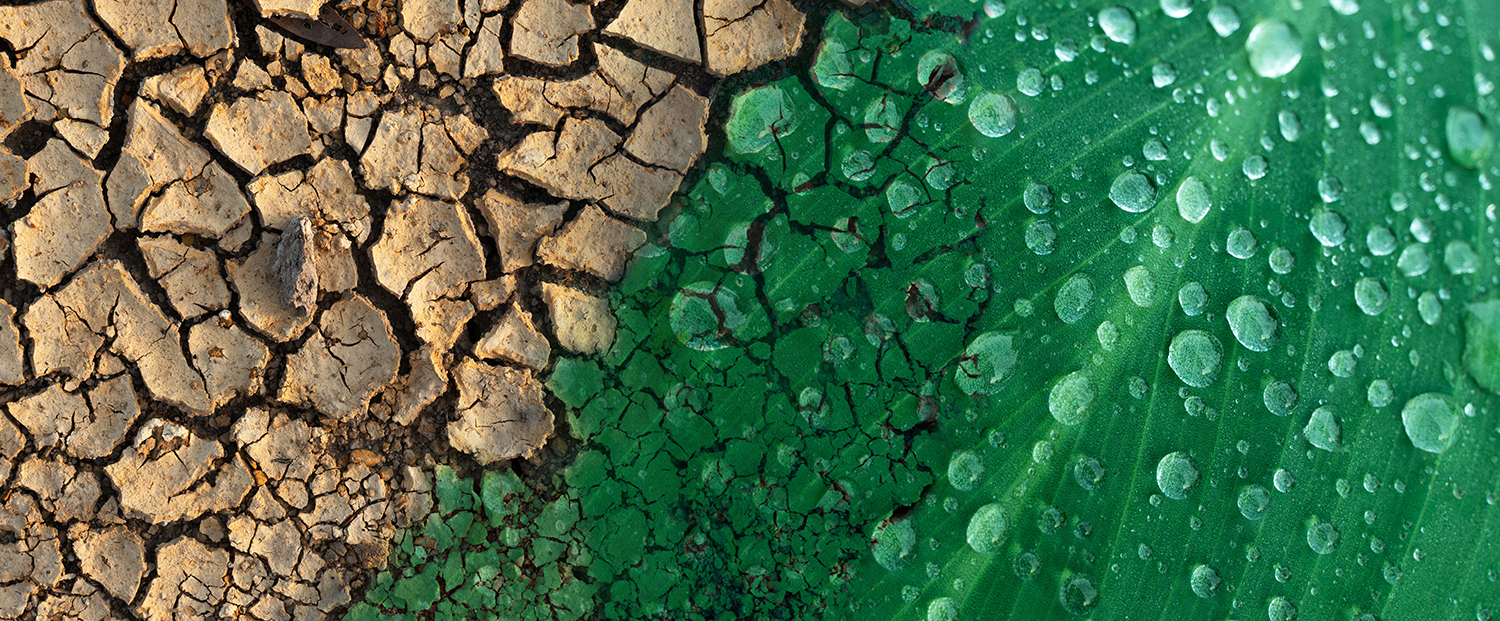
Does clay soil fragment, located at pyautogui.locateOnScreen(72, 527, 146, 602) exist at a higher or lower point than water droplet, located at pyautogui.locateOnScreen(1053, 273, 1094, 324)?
higher

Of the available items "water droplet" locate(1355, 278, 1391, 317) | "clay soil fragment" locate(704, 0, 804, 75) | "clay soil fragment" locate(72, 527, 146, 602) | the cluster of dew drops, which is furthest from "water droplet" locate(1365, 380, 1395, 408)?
"clay soil fragment" locate(72, 527, 146, 602)

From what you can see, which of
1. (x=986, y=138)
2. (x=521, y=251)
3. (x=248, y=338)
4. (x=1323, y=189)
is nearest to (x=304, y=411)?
(x=248, y=338)

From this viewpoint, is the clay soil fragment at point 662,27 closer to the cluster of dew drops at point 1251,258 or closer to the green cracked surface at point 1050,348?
the green cracked surface at point 1050,348

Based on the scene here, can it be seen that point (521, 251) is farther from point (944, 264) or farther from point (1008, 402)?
point (1008, 402)

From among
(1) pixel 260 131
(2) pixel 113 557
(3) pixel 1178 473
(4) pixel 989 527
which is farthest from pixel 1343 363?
(2) pixel 113 557

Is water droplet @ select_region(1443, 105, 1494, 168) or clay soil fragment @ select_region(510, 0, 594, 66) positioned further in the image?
clay soil fragment @ select_region(510, 0, 594, 66)

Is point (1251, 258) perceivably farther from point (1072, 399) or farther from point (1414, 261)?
point (1072, 399)

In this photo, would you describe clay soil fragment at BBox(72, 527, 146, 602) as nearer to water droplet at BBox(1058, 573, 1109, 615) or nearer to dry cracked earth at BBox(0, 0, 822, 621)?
dry cracked earth at BBox(0, 0, 822, 621)
